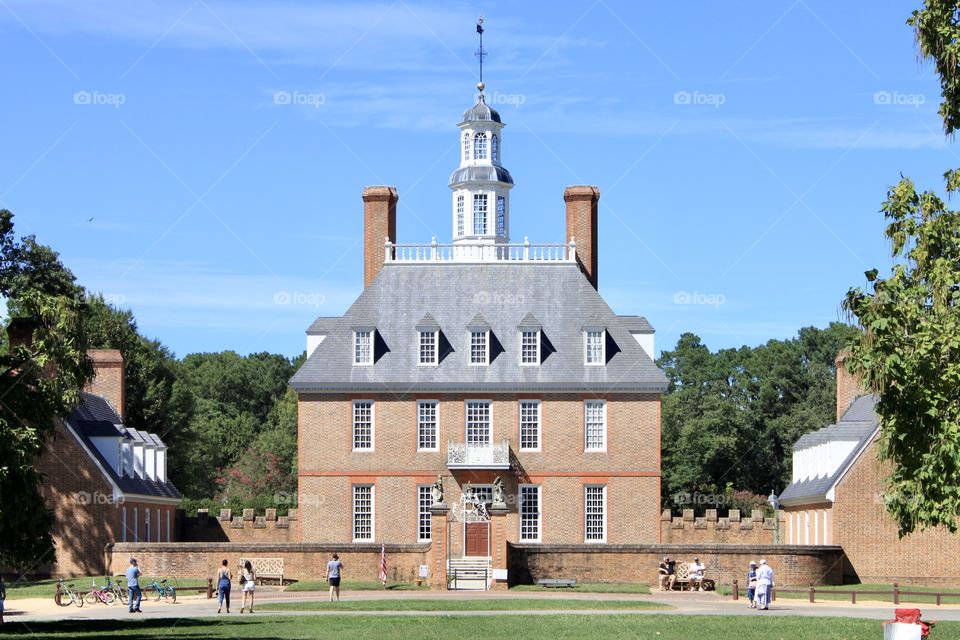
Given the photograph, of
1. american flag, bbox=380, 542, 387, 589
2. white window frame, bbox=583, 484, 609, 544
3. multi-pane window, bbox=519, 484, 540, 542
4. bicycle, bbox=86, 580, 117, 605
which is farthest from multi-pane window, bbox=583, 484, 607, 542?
bicycle, bbox=86, 580, 117, 605

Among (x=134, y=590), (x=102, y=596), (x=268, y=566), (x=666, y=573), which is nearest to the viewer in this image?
(x=134, y=590)

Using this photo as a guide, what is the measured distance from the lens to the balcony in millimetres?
56438

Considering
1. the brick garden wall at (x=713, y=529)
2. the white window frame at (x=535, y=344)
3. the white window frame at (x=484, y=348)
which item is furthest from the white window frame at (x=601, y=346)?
the brick garden wall at (x=713, y=529)

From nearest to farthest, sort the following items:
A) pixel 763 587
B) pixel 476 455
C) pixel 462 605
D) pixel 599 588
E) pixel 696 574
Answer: pixel 763 587 < pixel 462 605 < pixel 599 588 < pixel 696 574 < pixel 476 455

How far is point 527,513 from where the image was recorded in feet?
187

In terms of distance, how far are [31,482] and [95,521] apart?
2571 centimetres

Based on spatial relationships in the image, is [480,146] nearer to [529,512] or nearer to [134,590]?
[529,512]

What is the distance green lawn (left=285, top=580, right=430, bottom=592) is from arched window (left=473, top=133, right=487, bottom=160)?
23.3 m

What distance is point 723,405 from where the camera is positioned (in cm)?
8788

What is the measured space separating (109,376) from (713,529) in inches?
977

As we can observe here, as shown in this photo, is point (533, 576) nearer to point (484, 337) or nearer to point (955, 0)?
point (484, 337)

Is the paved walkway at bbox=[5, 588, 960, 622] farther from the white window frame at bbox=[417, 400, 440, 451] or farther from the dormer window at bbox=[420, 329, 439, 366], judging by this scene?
the dormer window at bbox=[420, 329, 439, 366]

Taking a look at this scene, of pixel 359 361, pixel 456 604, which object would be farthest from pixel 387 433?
pixel 456 604

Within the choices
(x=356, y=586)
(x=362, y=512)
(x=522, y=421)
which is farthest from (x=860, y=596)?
(x=362, y=512)
